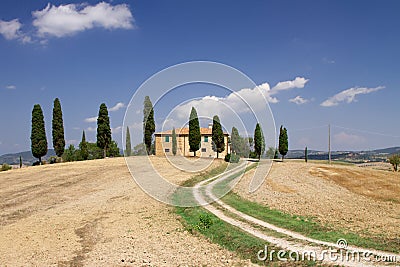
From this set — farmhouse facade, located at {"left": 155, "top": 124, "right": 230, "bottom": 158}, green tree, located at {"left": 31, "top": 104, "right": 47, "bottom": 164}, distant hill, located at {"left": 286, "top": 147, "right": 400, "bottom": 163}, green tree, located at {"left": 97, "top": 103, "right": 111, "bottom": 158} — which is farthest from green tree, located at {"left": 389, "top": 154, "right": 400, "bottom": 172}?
green tree, located at {"left": 31, "top": 104, "right": 47, "bottom": 164}

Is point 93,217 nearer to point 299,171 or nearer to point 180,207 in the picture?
point 180,207

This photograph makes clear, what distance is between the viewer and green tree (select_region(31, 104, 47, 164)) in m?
45.8

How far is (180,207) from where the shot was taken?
739 inches

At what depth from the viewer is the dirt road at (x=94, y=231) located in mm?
10562

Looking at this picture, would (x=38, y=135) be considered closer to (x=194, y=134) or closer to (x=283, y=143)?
(x=194, y=134)

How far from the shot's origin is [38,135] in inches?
1818

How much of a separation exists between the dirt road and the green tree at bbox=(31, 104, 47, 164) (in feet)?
65.6

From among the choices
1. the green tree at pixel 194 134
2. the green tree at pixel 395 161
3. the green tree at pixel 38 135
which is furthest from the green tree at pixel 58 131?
the green tree at pixel 395 161

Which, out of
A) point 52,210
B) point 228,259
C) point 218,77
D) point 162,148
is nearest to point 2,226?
point 52,210

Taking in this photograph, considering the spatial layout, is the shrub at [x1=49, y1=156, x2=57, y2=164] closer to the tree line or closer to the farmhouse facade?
the tree line

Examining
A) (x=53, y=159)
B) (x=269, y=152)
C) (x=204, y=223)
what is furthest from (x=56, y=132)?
(x=204, y=223)

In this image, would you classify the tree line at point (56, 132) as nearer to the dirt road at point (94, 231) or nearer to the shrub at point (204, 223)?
the dirt road at point (94, 231)

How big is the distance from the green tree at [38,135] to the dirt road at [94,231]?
20.0 metres

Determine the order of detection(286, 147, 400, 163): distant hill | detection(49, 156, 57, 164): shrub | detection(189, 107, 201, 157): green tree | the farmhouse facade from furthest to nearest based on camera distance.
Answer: the farmhouse facade < detection(286, 147, 400, 163): distant hill < detection(189, 107, 201, 157): green tree < detection(49, 156, 57, 164): shrub
